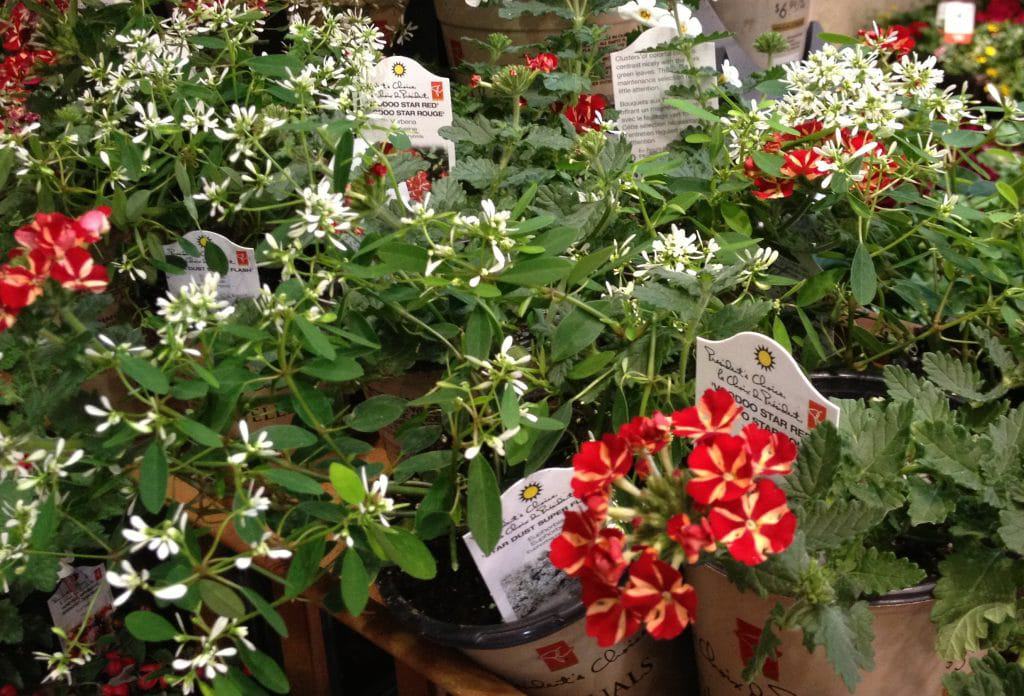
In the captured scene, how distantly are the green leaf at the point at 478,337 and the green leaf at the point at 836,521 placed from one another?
0.33 m

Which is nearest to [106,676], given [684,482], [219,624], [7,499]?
[7,499]

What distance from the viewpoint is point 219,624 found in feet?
2.44

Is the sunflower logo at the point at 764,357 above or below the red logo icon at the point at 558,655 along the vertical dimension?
above

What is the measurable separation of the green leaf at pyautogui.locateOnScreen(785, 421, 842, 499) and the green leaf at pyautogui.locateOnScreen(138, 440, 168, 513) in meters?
0.53

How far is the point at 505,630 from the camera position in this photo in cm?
93

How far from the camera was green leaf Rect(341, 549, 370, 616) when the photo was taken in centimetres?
81

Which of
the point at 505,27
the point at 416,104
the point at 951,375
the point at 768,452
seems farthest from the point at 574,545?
the point at 505,27

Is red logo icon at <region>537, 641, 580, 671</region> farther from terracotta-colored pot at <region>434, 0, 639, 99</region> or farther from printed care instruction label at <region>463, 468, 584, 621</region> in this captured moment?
terracotta-colored pot at <region>434, 0, 639, 99</region>

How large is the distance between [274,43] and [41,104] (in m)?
0.65

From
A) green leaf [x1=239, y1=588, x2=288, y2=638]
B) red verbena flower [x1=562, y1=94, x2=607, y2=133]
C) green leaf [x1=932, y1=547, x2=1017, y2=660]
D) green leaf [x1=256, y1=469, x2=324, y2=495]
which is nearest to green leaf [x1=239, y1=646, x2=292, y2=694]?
green leaf [x1=239, y1=588, x2=288, y2=638]

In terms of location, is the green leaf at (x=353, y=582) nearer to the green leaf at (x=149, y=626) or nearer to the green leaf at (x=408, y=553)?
the green leaf at (x=408, y=553)

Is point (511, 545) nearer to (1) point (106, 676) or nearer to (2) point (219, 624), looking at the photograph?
(2) point (219, 624)

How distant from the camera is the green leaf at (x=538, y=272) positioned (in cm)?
A: 90

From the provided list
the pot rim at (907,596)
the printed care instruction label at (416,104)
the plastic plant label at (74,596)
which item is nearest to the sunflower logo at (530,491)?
the pot rim at (907,596)
